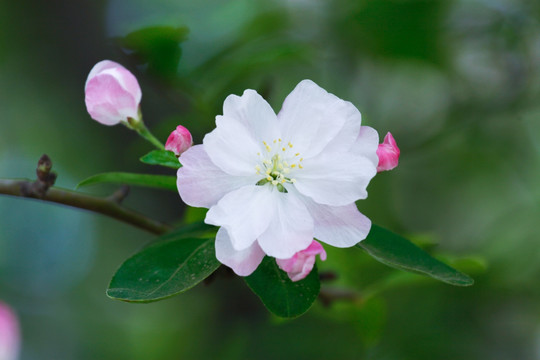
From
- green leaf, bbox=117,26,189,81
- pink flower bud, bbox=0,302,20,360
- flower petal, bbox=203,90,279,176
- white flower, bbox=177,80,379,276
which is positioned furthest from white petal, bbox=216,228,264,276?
green leaf, bbox=117,26,189,81

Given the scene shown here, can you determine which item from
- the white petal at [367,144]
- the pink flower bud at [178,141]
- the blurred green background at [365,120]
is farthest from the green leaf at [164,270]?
the blurred green background at [365,120]

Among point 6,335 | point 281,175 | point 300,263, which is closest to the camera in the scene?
point 300,263

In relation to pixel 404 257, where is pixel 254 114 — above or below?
above

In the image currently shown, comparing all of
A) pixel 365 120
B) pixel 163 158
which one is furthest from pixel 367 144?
pixel 365 120

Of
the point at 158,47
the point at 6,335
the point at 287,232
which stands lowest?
the point at 6,335

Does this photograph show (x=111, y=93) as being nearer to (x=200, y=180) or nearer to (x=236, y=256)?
(x=200, y=180)

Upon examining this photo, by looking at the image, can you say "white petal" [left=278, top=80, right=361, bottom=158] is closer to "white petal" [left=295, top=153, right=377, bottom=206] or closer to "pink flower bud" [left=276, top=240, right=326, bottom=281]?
"white petal" [left=295, top=153, right=377, bottom=206]

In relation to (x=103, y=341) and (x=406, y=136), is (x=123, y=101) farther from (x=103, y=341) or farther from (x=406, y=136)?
(x=103, y=341)
